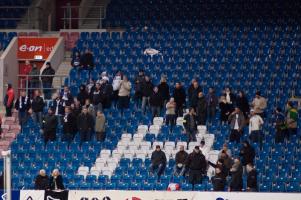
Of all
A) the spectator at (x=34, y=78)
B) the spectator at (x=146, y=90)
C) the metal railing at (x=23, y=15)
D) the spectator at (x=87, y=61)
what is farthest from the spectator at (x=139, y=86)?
the metal railing at (x=23, y=15)

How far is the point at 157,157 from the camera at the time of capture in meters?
32.7

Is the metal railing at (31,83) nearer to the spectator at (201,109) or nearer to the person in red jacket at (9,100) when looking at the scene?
the person in red jacket at (9,100)

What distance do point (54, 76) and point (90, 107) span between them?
127 inches

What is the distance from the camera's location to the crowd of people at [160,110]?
32.5m

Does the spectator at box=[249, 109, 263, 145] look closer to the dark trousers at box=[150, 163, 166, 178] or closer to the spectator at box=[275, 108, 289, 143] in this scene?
the spectator at box=[275, 108, 289, 143]

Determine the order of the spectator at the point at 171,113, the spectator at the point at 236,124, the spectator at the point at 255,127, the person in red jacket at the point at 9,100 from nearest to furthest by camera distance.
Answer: the spectator at the point at 255,127
the spectator at the point at 236,124
the spectator at the point at 171,113
the person in red jacket at the point at 9,100

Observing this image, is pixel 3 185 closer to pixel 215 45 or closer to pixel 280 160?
pixel 280 160

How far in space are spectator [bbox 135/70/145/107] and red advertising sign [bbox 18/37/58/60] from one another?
6027mm

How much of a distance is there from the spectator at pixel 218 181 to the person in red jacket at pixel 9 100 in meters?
9.23

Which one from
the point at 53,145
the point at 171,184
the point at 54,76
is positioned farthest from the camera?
the point at 54,76

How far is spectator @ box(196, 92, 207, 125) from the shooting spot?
3478 cm

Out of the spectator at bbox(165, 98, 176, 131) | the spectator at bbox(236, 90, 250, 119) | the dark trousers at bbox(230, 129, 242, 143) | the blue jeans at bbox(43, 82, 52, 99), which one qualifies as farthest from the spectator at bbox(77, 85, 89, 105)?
the dark trousers at bbox(230, 129, 242, 143)

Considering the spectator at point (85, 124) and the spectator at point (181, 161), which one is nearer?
the spectator at point (181, 161)

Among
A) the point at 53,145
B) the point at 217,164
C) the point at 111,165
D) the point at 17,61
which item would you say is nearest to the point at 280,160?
the point at 217,164
